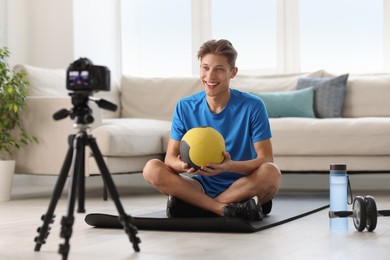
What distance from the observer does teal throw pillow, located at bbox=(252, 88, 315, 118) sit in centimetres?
527

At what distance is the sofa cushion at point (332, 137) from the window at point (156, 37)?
2.11m

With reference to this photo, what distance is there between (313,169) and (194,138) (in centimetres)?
207

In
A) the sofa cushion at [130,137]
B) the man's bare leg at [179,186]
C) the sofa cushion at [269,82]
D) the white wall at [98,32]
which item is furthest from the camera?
the white wall at [98,32]

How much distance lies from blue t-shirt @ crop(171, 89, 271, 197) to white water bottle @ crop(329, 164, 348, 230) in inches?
13.3

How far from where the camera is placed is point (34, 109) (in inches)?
191

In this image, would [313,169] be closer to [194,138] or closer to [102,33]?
[194,138]

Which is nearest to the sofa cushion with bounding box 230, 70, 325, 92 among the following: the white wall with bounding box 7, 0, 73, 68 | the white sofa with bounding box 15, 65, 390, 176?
the white sofa with bounding box 15, 65, 390, 176

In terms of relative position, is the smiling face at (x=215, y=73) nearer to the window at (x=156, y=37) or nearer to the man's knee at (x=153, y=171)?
the man's knee at (x=153, y=171)

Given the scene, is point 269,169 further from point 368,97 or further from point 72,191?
point 368,97

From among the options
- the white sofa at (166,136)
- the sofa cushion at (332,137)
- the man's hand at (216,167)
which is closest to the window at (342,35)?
the white sofa at (166,136)

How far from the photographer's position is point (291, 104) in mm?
5285

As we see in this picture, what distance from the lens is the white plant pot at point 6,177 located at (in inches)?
186

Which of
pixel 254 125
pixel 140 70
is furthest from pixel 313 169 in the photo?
pixel 140 70

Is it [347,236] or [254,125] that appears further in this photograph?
[254,125]
